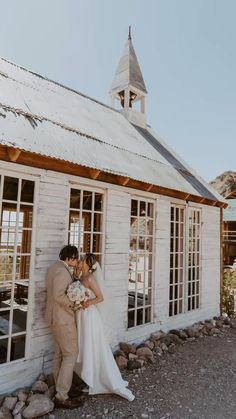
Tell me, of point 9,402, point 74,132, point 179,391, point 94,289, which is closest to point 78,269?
point 94,289

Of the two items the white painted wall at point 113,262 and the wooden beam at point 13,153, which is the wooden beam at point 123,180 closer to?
the white painted wall at point 113,262

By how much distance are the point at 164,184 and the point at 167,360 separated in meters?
3.73

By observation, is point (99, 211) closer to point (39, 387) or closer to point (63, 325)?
point (63, 325)

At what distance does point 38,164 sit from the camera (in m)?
4.72

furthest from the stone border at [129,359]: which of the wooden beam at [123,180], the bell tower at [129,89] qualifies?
Answer: the bell tower at [129,89]

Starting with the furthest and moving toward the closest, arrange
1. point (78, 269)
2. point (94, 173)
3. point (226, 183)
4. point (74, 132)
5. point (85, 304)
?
point (226, 183) < point (74, 132) < point (94, 173) < point (78, 269) < point (85, 304)

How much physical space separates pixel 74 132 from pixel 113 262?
2789 mm

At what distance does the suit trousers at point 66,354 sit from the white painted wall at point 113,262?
53cm

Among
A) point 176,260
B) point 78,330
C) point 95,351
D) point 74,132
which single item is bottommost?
point 95,351

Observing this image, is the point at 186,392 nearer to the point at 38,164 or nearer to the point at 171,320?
the point at 171,320

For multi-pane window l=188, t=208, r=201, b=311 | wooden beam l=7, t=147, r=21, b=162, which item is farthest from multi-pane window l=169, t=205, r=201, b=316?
wooden beam l=7, t=147, r=21, b=162

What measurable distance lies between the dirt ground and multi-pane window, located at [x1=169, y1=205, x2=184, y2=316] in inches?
55.6

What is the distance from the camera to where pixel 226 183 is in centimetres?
3541

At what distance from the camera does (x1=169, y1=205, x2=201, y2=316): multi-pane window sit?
7910 millimetres
